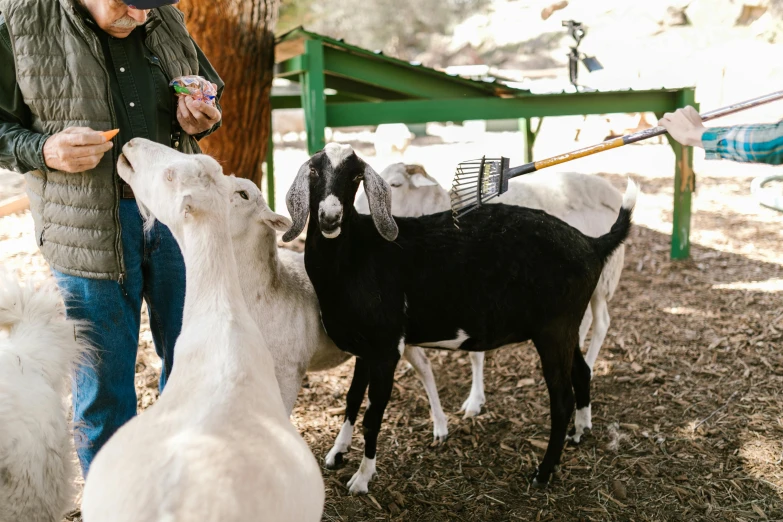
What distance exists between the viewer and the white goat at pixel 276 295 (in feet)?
10.2

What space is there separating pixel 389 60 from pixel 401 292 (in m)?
2.90

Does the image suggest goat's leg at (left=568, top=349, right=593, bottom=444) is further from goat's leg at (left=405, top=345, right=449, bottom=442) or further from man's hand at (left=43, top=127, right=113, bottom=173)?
man's hand at (left=43, top=127, right=113, bottom=173)

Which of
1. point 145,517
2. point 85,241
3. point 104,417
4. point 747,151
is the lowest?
point 104,417

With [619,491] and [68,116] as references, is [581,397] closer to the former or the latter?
[619,491]

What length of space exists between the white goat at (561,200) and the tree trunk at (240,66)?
1235mm

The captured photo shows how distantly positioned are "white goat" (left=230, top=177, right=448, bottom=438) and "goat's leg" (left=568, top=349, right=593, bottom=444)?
1408 mm

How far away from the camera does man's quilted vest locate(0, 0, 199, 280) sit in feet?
7.82

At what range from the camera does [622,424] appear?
421 centimetres

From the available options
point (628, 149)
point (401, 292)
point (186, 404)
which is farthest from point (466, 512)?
point (628, 149)

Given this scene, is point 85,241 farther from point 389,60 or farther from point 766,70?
point 766,70

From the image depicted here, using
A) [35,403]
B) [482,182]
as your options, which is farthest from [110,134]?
[482,182]

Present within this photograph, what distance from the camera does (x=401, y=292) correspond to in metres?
3.38

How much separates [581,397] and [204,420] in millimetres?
Result: 2866

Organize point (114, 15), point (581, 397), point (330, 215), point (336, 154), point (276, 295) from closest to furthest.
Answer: point (114, 15)
point (330, 215)
point (336, 154)
point (276, 295)
point (581, 397)
